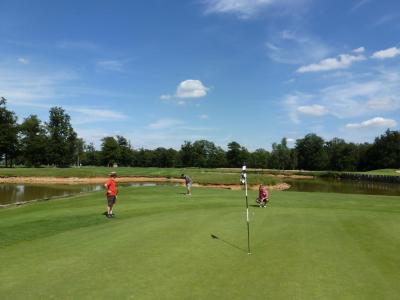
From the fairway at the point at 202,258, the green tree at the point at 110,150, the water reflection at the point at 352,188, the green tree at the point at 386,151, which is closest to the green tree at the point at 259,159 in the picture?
the green tree at the point at 386,151

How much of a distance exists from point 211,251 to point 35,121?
447 ft

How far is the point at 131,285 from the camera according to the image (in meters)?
9.52

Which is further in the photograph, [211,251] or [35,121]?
[35,121]

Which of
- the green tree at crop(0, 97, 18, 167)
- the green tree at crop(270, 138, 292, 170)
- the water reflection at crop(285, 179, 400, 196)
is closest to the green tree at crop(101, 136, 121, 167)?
the green tree at crop(0, 97, 18, 167)

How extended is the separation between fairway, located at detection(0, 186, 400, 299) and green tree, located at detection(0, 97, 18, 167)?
105m

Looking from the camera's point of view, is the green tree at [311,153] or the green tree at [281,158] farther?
the green tree at [281,158]

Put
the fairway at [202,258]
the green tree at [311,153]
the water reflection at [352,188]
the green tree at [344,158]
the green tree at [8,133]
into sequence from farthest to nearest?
the green tree at [311,153], the green tree at [344,158], the green tree at [8,133], the water reflection at [352,188], the fairway at [202,258]

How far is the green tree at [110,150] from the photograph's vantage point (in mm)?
169462

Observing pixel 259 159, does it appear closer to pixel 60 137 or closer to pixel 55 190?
pixel 60 137

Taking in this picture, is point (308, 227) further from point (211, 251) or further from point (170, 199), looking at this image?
point (170, 199)

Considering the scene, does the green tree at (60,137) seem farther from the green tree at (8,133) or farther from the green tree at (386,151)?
the green tree at (386,151)

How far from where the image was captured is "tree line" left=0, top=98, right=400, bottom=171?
126938mm

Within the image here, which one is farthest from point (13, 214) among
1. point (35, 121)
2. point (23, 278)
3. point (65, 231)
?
point (35, 121)

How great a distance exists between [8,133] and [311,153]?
122146 mm
